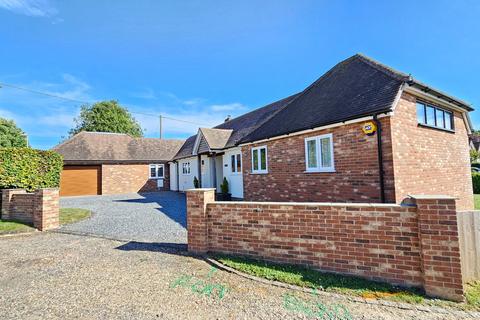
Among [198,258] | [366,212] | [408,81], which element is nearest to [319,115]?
[408,81]

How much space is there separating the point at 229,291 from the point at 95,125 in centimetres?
4667

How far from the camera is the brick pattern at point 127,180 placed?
22266 mm

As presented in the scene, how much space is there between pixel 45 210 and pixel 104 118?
39.3 metres

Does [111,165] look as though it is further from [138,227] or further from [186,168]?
[138,227]

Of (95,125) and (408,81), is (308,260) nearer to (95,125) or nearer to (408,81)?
(408,81)

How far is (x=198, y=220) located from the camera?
551cm

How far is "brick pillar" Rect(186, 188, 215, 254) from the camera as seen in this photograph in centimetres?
546

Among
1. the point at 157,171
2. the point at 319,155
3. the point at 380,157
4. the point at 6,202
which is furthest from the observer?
the point at 157,171

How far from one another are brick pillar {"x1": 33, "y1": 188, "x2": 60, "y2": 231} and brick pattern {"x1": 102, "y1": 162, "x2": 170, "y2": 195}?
14616 millimetres

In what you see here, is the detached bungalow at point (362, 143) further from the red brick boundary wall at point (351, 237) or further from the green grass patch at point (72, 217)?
the green grass patch at point (72, 217)

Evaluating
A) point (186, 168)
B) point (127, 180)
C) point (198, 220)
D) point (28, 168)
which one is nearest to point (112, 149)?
point (127, 180)

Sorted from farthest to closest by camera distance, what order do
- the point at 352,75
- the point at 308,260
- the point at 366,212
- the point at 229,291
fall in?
the point at 352,75 < the point at 308,260 < the point at 366,212 < the point at 229,291

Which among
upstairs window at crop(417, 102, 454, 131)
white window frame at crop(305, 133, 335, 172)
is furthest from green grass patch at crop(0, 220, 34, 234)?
upstairs window at crop(417, 102, 454, 131)

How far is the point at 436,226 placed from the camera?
354cm
